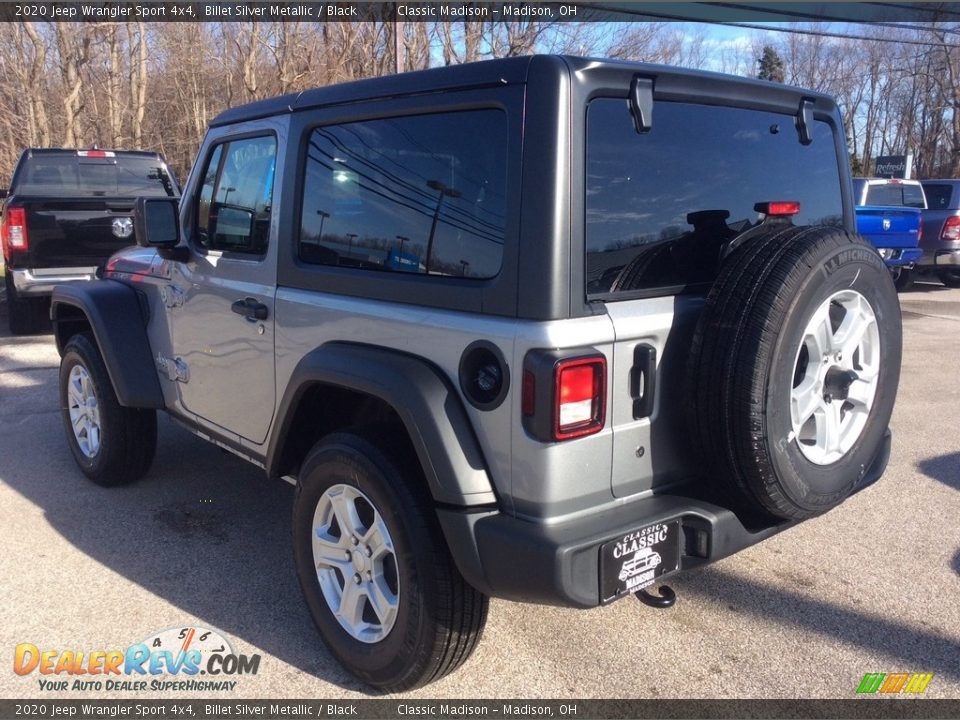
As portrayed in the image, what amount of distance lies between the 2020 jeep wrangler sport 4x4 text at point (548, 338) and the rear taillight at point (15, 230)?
19.3ft

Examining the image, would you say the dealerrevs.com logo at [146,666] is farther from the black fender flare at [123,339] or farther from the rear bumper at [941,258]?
the rear bumper at [941,258]

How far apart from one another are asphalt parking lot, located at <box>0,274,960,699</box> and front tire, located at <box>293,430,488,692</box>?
200 mm

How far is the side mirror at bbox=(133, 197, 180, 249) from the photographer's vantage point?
3664 millimetres

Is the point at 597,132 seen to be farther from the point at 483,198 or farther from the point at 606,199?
the point at 483,198

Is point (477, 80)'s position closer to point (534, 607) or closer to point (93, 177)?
point (534, 607)

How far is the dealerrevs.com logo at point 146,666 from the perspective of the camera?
2969mm

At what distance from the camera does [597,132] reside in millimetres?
2424

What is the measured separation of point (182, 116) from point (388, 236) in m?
28.7

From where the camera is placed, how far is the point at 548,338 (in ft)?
7.43

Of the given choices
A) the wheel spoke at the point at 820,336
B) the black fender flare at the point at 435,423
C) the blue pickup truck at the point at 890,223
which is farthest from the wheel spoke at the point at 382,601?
the blue pickup truck at the point at 890,223

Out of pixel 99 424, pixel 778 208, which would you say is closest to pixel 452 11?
pixel 99 424

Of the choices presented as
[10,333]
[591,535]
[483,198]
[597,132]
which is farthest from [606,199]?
[10,333]

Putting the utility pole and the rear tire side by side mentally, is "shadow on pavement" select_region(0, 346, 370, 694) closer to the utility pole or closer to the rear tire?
the utility pole

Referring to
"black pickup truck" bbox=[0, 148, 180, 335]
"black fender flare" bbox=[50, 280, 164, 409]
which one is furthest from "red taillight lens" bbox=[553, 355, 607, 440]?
"black pickup truck" bbox=[0, 148, 180, 335]
